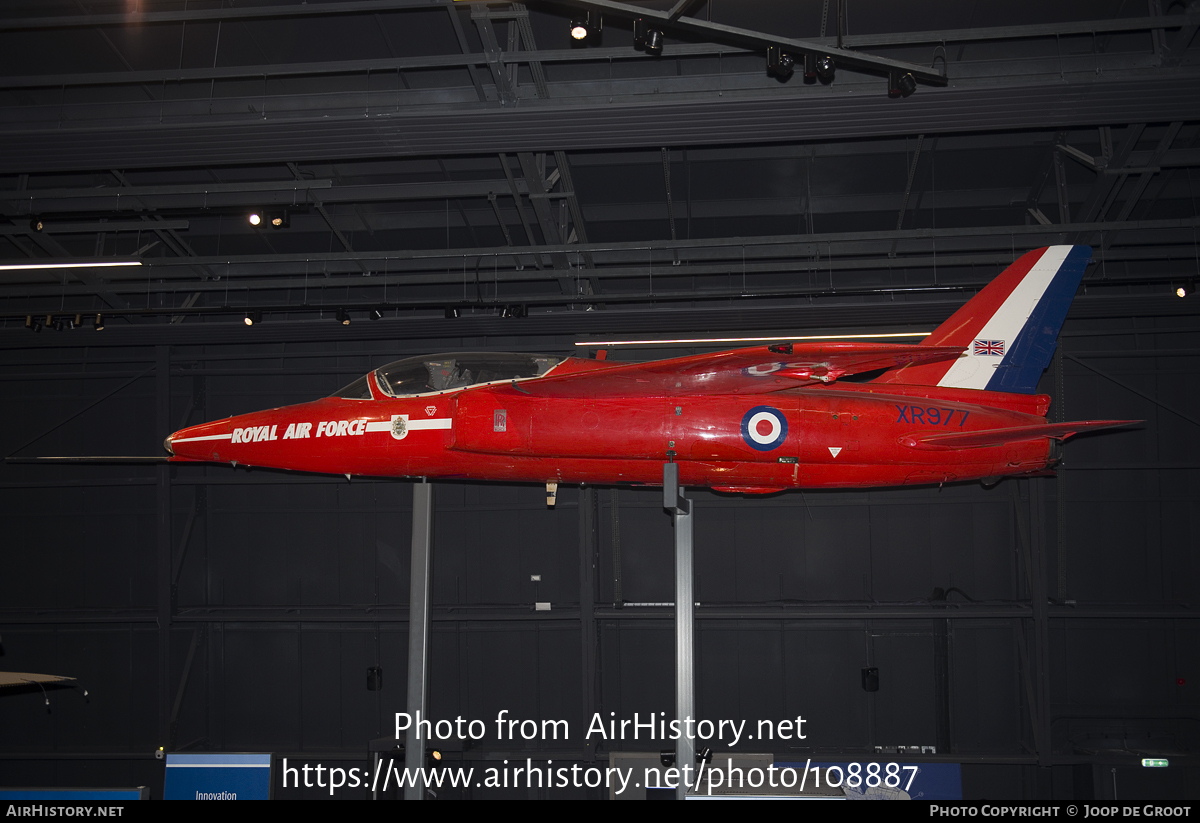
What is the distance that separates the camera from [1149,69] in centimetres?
630

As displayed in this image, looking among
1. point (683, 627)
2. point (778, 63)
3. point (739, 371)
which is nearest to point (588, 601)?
point (683, 627)

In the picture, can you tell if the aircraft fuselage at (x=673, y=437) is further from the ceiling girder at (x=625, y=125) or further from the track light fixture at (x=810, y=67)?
the track light fixture at (x=810, y=67)

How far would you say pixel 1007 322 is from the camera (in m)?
7.23

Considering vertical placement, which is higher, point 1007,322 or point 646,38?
point 646,38

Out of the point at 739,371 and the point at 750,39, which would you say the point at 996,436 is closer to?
the point at 739,371

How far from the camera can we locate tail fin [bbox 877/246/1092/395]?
7191 millimetres

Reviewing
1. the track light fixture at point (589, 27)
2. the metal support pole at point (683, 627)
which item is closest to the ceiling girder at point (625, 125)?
the track light fixture at point (589, 27)

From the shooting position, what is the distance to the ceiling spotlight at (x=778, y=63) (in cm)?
571

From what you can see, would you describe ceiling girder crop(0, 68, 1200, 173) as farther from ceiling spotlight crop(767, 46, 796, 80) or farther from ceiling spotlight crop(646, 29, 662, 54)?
ceiling spotlight crop(646, 29, 662, 54)

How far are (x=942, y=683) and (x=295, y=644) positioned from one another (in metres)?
10.7

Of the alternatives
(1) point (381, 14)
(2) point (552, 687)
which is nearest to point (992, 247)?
(1) point (381, 14)

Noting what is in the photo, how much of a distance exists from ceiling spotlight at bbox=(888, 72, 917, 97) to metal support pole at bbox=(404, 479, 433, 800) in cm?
495

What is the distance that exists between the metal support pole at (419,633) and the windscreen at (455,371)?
2.97 ft

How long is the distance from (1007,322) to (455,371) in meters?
5.11
